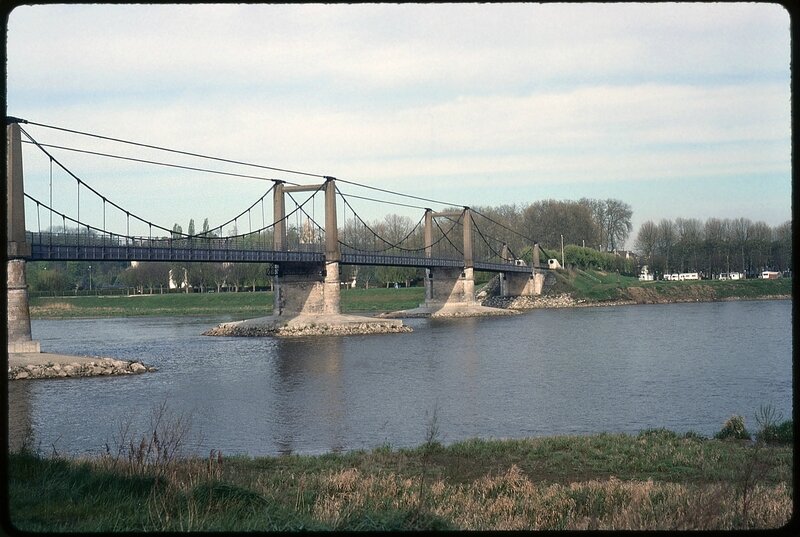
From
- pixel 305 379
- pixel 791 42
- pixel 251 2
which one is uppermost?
pixel 251 2

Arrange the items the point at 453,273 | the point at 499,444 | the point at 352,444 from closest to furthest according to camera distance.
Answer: the point at 499,444, the point at 352,444, the point at 453,273

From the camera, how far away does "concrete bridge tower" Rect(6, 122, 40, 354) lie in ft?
105

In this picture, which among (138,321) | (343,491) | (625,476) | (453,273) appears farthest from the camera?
(453,273)

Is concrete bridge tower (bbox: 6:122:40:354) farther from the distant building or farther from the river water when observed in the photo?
the distant building

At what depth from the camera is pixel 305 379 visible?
95.9 feet

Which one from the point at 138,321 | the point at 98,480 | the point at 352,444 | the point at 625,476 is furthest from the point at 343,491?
the point at 138,321

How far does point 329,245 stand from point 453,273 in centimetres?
2248

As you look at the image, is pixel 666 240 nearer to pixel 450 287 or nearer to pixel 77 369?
pixel 450 287

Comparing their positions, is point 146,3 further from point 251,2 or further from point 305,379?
point 305,379

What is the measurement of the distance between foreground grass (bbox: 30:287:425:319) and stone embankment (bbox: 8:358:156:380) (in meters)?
44.0

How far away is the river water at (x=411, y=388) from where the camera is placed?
18406 millimetres

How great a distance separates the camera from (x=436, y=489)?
33.6 ft

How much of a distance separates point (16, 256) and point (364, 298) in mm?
53130

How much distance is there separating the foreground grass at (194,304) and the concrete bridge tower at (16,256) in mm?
43566
